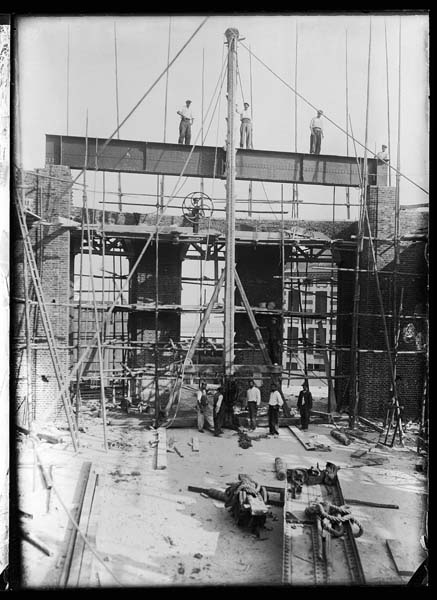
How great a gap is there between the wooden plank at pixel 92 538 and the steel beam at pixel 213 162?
523cm

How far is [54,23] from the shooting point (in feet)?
18.1

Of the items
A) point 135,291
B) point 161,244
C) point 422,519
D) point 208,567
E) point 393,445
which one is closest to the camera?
point 208,567

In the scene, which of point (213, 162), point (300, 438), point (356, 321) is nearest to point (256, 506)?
point (300, 438)

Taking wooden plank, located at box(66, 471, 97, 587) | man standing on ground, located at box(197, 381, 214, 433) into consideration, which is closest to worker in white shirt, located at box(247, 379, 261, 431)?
man standing on ground, located at box(197, 381, 214, 433)

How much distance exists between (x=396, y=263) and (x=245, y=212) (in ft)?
13.6

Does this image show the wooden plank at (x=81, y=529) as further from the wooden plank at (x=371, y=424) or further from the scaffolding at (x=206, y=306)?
the wooden plank at (x=371, y=424)

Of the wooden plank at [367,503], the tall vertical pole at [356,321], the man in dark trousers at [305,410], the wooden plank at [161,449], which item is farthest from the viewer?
the tall vertical pole at [356,321]

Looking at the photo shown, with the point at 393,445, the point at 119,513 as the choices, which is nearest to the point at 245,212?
the point at 393,445

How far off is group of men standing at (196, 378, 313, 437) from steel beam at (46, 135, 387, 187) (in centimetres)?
396

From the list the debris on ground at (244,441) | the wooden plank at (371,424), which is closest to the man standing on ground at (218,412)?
the debris on ground at (244,441)

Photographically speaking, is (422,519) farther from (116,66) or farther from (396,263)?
(116,66)

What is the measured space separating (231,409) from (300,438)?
53.7 inches

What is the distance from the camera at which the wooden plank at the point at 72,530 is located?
17.6ft

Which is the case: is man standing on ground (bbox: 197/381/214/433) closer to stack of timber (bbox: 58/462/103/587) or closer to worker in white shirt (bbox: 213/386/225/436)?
worker in white shirt (bbox: 213/386/225/436)
